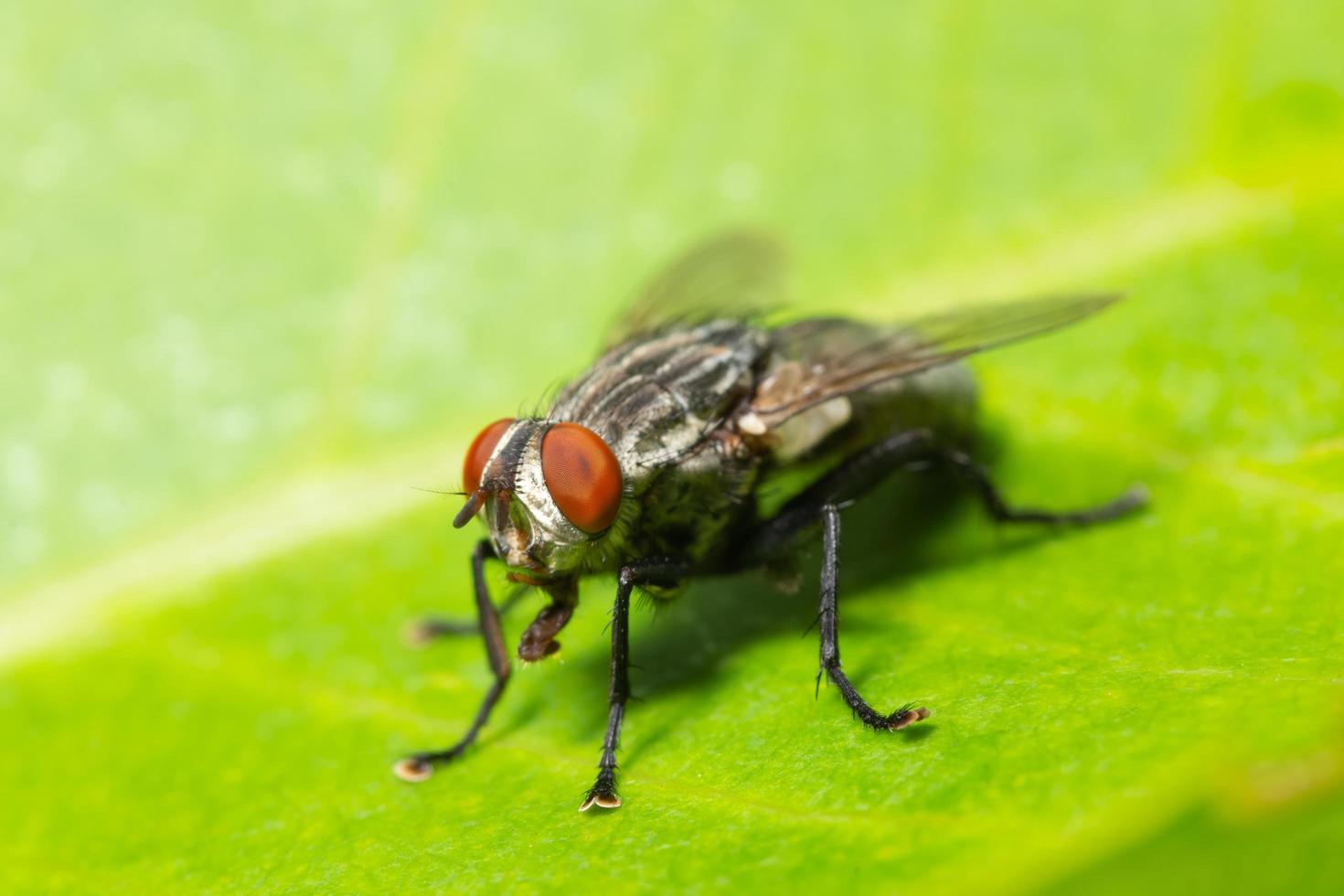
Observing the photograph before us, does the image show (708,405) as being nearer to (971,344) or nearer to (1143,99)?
(971,344)

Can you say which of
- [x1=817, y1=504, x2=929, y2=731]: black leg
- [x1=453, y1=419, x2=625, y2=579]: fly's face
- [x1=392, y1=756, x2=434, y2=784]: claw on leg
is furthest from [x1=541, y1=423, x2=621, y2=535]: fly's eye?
[x1=392, y1=756, x2=434, y2=784]: claw on leg

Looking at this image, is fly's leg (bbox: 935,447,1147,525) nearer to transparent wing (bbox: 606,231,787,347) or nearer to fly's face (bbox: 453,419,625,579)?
transparent wing (bbox: 606,231,787,347)

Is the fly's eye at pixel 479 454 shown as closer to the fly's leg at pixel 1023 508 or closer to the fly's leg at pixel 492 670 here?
the fly's leg at pixel 492 670

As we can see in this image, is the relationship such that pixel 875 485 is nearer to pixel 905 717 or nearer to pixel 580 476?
pixel 580 476

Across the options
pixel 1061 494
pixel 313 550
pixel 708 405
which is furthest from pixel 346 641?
pixel 1061 494

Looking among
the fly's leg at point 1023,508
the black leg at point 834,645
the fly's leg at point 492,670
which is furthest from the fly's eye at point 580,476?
the fly's leg at point 1023,508
